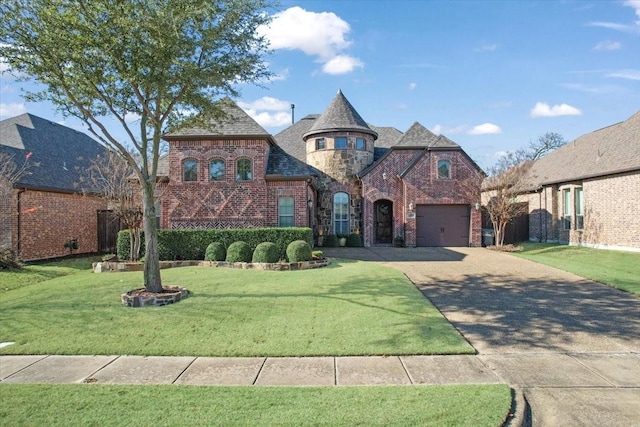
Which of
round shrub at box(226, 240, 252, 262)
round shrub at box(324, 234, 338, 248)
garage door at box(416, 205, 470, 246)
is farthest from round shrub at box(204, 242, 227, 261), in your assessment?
garage door at box(416, 205, 470, 246)

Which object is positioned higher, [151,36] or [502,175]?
[151,36]

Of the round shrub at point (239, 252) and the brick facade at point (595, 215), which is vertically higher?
the brick facade at point (595, 215)

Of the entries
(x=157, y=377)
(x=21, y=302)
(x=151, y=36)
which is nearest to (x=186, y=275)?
(x=21, y=302)

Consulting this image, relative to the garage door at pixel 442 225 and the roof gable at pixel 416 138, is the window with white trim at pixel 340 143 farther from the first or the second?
the garage door at pixel 442 225

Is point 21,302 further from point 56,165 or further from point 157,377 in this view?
point 56,165

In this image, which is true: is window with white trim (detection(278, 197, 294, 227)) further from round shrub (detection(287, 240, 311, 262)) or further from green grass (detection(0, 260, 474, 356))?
green grass (detection(0, 260, 474, 356))

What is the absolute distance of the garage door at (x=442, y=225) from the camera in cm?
2144

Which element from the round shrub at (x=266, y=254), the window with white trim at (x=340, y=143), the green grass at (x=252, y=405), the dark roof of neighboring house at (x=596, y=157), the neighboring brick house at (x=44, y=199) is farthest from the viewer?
the window with white trim at (x=340, y=143)

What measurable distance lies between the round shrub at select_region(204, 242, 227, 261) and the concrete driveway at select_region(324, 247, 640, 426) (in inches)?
258

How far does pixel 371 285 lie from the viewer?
10.2 metres

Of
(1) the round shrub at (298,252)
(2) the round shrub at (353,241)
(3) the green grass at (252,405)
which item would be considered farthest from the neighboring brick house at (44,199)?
(3) the green grass at (252,405)

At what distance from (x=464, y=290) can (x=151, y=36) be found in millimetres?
9257

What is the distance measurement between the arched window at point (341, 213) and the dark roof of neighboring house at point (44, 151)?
1240 centimetres

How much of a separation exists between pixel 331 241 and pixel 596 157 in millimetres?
13625
